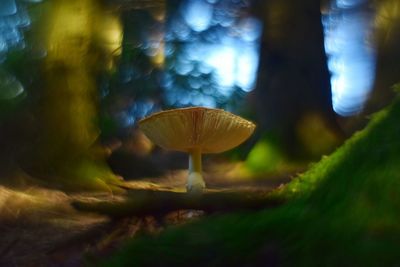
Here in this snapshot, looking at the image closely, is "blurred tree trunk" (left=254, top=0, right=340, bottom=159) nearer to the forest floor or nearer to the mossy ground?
the forest floor

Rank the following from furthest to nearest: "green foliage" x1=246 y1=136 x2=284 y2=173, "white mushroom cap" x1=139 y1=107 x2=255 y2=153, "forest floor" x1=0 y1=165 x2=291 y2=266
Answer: "green foliage" x1=246 y1=136 x2=284 y2=173 → "white mushroom cap" x1=139 y1=107 x2=255 y2=153 → "forest floor" x1=0 y1=165 x2=291 y2=266

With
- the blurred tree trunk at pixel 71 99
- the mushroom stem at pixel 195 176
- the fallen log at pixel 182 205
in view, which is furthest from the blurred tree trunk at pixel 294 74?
the fallen log at pixel 182 205

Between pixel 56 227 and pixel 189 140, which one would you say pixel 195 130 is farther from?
pixel 56 227

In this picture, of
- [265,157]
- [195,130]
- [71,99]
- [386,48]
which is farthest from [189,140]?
[386,48]

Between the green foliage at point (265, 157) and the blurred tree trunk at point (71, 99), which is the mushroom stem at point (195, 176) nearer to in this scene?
the blurred tree trunk at point (71, 99)

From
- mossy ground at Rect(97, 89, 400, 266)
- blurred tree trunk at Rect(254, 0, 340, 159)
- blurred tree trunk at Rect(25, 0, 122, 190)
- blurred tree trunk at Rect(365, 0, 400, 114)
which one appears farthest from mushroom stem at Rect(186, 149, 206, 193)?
blurred tree trunk at Rect(365, 0, 400, 114)

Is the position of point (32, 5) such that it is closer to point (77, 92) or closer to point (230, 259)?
point (77, 92)
